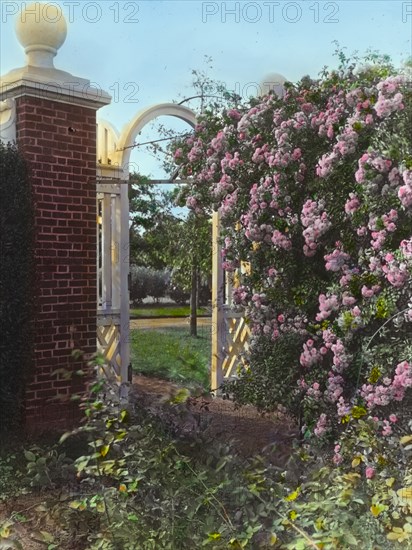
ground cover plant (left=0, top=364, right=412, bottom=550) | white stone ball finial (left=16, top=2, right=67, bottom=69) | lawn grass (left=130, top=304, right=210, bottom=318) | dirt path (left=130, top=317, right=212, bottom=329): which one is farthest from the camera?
lawn grass (left=130, top=304, right=210, bottom=318)

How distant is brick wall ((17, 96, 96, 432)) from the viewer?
5754 mm

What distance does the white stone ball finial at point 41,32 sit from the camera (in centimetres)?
597

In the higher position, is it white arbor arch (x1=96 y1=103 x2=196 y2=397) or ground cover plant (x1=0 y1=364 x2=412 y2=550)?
white arbor arch (x1=96 y1=103 x2=196 y2=397)

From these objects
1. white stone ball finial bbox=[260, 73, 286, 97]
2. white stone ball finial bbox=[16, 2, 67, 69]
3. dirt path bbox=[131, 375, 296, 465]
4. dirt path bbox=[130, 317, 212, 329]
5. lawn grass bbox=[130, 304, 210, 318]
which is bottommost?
dirt path bbox=[131, 375, 296, 465]

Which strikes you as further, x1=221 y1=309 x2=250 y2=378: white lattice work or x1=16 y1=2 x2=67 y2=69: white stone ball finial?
x1=221 y1=309 x2=250 y2=378: white lattice work

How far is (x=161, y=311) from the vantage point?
23828 millimetres

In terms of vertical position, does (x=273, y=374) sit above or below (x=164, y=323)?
above

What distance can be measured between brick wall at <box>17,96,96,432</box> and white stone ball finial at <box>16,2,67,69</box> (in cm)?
45

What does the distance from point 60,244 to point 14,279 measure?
53cm

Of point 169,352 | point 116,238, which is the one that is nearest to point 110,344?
point 116,238

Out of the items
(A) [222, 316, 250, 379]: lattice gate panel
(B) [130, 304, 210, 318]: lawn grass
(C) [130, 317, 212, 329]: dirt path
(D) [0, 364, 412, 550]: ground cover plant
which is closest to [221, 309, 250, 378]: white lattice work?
(A) [222, 316, 250, 379]: lattice gate panel

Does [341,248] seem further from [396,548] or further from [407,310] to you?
[396,548]

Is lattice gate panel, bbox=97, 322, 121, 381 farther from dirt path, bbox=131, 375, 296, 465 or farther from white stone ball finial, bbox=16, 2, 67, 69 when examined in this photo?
white stone ball finial, bbox=16, 2, 67, 69

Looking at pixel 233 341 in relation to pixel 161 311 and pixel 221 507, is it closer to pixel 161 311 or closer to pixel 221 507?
pixel 221 507
